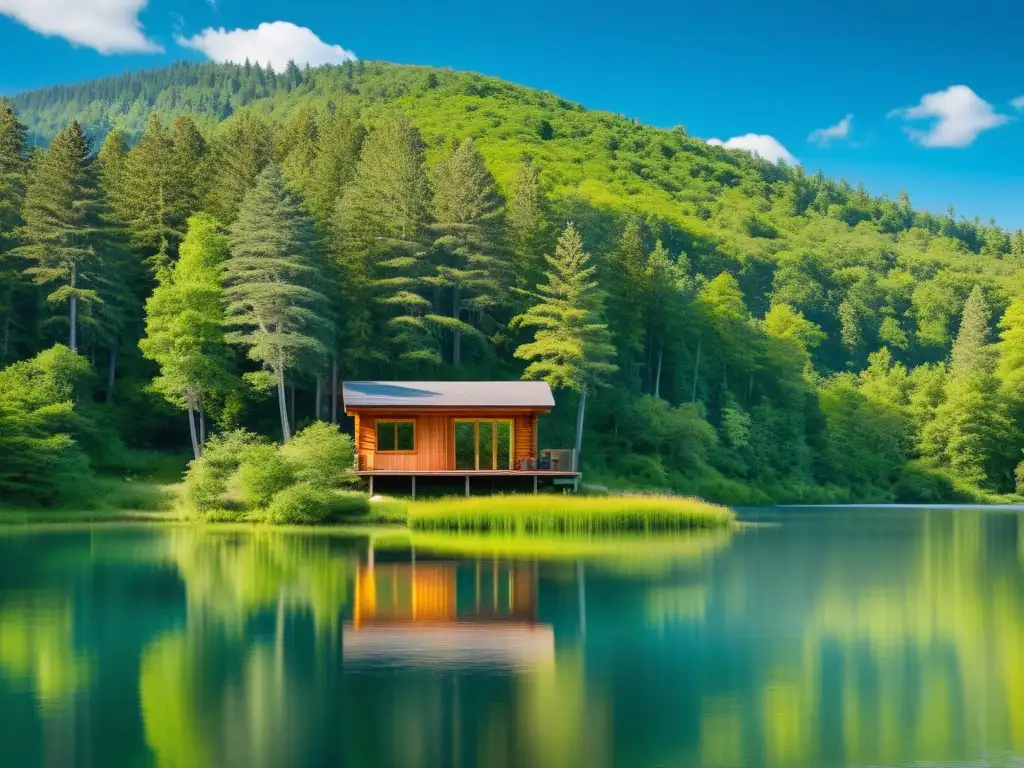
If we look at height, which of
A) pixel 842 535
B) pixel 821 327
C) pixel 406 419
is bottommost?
pixel 842 535

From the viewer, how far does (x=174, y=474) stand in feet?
154

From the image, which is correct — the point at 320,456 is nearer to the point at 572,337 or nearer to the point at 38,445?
the point at 38,445

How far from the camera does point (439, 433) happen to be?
4266 centimetres

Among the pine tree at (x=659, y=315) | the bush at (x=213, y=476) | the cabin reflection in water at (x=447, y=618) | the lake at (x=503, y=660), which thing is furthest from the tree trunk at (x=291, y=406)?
the cabin reflection in water at (x=447, y=618)

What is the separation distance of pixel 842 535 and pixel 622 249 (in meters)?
30.6

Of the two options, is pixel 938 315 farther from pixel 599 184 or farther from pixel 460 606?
pixel 460 606

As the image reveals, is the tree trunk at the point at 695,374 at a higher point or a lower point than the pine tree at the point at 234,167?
lower

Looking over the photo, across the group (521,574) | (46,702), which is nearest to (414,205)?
(521,574)

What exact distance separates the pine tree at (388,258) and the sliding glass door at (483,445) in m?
7.80

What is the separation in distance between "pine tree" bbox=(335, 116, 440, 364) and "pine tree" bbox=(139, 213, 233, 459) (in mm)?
5766

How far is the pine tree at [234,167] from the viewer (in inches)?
2248

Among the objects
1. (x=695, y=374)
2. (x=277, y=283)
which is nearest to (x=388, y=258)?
(x=277, y=283)

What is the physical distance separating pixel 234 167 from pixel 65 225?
12.7 metres

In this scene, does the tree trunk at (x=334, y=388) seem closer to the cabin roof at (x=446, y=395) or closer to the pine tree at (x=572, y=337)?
the cabin roof at (x=446, y=395)
